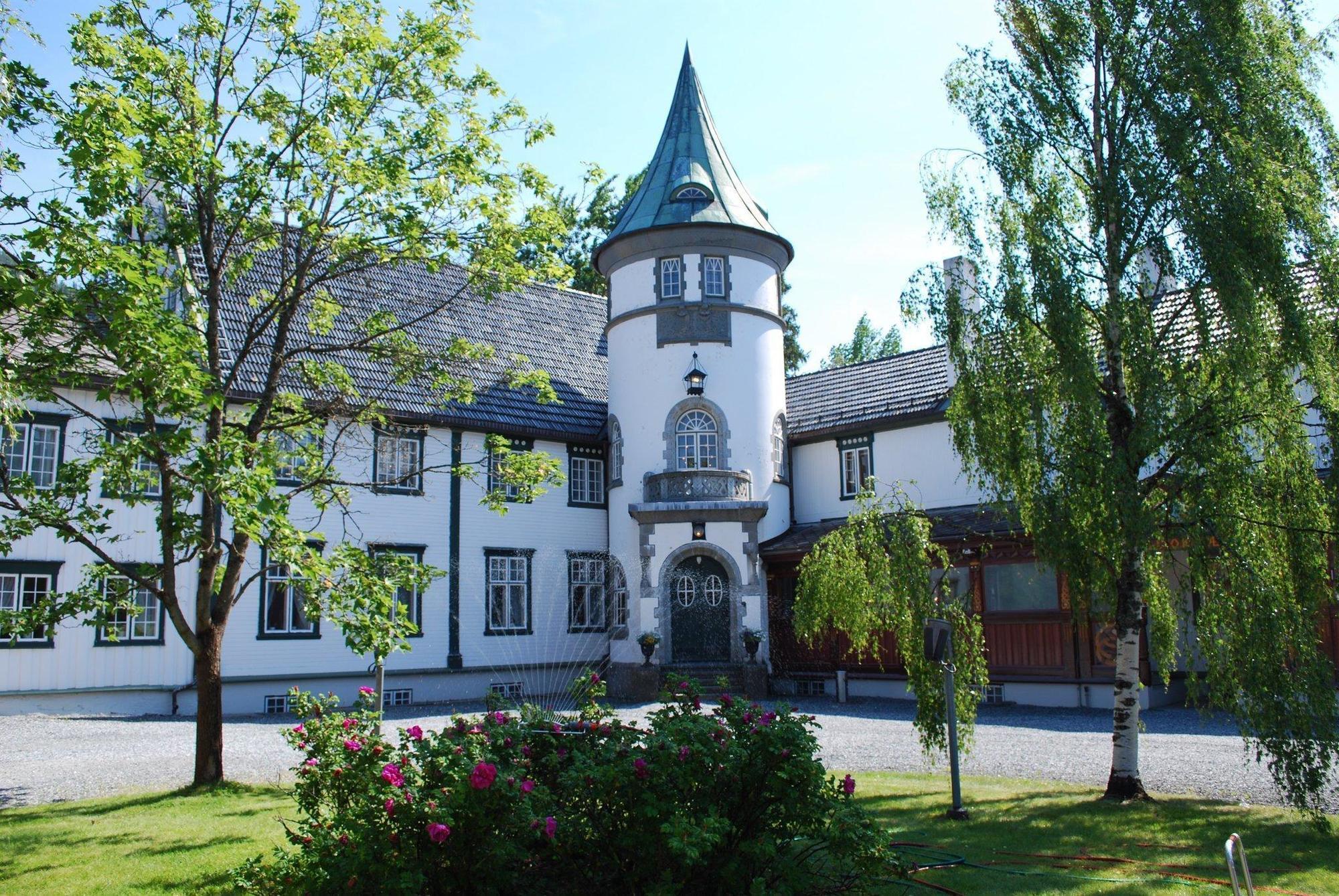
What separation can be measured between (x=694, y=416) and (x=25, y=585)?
1239 centimetres

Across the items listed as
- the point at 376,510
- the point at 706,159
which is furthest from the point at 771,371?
the point at 376,510

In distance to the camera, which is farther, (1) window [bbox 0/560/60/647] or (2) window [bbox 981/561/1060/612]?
(2) window [bbox 981/561/1060/612]

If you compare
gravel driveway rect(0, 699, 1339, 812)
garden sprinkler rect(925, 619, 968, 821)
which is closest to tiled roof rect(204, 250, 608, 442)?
gravel driveway rect(0, 699, 1339, 812)

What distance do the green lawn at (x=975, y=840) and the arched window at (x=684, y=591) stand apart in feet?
36.7

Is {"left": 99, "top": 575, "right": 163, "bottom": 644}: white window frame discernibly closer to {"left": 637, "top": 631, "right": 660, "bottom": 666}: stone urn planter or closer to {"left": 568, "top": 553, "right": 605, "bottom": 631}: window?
{"left": 568, "top": 553, "right": 605, "bottom": 631}: window

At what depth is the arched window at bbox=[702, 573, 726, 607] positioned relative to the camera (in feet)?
72.3

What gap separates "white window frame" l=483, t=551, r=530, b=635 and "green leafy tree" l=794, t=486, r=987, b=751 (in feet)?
35.8

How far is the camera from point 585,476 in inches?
942

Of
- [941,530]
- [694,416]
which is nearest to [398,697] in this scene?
[694,416]

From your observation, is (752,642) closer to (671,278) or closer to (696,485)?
(696,485)

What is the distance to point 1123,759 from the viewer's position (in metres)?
10.1

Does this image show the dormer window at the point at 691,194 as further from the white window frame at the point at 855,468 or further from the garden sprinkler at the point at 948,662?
the garden sprinkler at the point at 948,662

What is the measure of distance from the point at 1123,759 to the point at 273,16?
1096 centimetres

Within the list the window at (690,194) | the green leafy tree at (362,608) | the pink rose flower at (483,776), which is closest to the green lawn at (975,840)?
the green leafy tree at (362,608)
